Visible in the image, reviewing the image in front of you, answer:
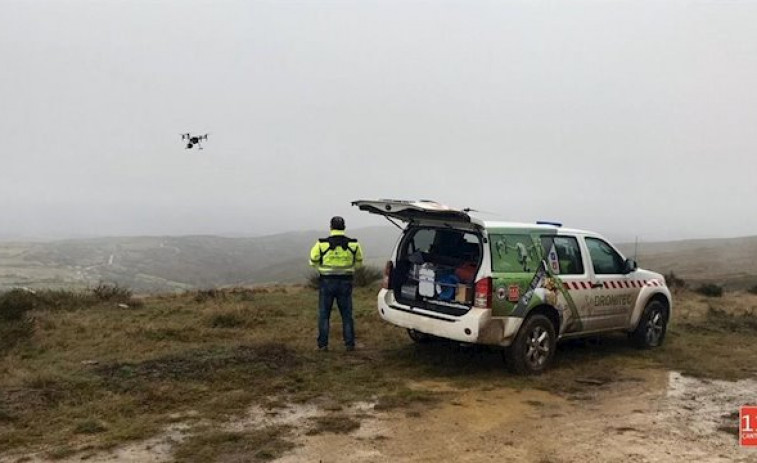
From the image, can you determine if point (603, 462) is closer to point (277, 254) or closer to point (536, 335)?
point (536, 335)

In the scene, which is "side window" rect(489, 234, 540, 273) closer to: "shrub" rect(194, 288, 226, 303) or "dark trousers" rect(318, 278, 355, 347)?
"dark trousers" rect(318, 278, 355, 347)

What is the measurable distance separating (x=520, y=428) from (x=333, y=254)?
12.8 feet

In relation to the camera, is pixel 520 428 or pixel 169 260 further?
pixel 169 260

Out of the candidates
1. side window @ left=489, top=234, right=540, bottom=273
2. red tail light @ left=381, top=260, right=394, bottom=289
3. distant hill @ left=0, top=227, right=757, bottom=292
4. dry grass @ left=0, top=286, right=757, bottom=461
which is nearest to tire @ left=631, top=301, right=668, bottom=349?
dry grass @ left=0, top=286, right=757, bottom=461

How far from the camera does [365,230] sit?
14662 centimetres

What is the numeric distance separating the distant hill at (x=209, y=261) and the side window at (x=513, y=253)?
2332cm

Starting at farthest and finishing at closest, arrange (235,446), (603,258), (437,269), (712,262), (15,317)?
(712,262) < (15,317) < (603,258) < (437,269) < (235,446)

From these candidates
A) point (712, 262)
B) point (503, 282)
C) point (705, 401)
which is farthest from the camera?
point (712, 262)

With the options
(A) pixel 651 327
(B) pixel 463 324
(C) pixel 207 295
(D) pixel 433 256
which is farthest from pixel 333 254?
(C) pixel 207 295

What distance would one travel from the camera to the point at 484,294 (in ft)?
24.6

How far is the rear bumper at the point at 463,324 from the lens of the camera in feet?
24.4

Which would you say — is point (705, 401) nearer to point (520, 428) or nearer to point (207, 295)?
point (520, 428)

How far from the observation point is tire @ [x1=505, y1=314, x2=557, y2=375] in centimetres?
782

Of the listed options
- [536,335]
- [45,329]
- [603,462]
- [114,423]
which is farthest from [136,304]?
[603,462]
